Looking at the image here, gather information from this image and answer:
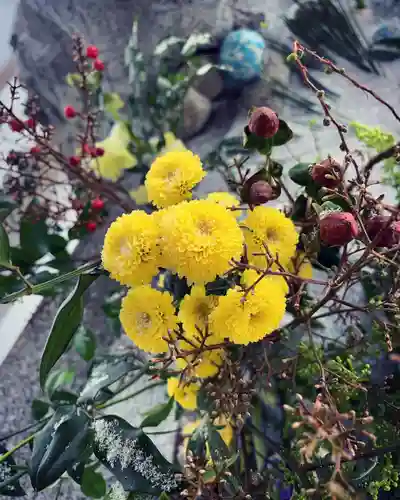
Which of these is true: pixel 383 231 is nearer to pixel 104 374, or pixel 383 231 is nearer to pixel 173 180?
pixel 173 180

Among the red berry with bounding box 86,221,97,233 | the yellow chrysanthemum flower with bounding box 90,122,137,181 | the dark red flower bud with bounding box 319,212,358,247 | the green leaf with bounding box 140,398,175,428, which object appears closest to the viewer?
the dark red flower bud with bounding box 319,212,358,247

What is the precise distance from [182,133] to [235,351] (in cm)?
57

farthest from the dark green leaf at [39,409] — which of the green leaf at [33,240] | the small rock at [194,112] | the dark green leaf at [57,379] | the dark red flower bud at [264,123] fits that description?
the small rock at [194,112]

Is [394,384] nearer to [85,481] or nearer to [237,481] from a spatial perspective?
[237,481]

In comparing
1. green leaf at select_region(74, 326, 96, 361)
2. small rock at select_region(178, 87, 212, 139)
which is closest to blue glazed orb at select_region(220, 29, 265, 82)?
small rock at select_region(178, 87, 212, 139)

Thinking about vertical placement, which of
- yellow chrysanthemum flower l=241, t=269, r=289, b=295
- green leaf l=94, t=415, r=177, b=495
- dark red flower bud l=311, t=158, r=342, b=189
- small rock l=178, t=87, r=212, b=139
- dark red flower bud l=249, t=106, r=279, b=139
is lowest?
green leaf l=94, t=415, r=177, b=495

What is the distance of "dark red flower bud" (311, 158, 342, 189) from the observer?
31cm

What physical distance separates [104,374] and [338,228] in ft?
0.84

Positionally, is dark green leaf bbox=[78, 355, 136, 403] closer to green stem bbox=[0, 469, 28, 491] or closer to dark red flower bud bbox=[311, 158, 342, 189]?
green stem bbox=[0, 469, 28, 491]

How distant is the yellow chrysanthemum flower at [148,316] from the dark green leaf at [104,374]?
0.10 m

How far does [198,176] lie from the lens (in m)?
→ 0.35

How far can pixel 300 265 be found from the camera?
1.27 feet

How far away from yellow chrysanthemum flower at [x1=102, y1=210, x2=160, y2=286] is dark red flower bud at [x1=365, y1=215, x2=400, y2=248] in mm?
125

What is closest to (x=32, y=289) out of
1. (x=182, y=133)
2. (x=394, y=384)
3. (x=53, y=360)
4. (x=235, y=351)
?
(x=53, y=360)
